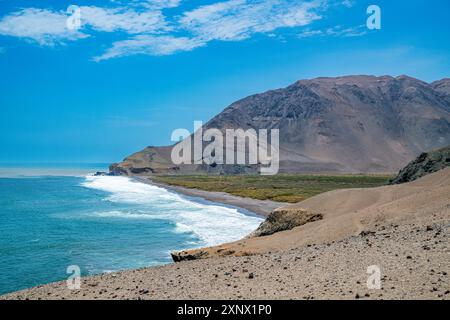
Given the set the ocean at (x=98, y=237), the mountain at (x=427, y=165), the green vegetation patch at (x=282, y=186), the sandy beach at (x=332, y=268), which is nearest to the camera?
the sandy beach at (x=332, y=268)

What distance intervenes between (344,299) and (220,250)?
1047cm

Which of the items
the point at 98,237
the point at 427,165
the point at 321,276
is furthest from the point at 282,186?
the point at 321,276

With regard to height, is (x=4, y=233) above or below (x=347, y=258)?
below

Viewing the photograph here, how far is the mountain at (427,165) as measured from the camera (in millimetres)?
36875

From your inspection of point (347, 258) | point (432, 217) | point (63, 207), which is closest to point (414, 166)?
point (432, 217)

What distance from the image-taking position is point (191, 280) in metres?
12.9

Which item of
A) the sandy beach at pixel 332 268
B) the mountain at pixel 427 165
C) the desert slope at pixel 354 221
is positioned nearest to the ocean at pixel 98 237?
the desert slope at pixel 354 221

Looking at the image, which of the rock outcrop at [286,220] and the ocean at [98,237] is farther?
the ocean at [98,237]

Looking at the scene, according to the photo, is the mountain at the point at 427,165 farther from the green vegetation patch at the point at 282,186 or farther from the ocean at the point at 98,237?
the green vegetation patch at the point at 282,186

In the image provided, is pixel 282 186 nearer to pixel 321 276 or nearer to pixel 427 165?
pixel 427 165

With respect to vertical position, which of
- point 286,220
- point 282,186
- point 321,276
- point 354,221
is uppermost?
point 354,221

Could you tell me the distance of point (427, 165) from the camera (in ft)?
126
